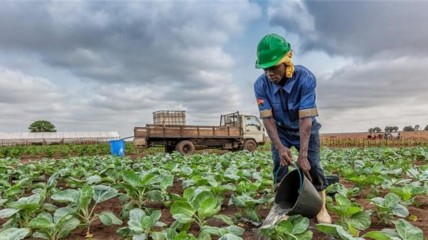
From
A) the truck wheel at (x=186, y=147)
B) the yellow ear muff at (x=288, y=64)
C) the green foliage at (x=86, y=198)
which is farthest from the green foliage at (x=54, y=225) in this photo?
the truck wheel at (x=186, y=147)

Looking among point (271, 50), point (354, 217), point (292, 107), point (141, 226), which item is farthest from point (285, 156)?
point (141, 226)

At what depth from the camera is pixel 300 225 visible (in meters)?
2.17

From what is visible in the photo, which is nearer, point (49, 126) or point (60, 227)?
point (60, 227)

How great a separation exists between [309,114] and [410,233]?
1.05 meters

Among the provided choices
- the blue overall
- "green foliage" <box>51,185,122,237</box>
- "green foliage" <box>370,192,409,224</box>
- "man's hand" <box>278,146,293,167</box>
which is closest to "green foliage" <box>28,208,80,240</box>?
Result: "green foliage" <box>51,185,122,237</box>

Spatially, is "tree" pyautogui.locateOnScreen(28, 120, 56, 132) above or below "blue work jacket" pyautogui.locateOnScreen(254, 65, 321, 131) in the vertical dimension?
above

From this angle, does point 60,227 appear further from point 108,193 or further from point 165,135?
point 165,135

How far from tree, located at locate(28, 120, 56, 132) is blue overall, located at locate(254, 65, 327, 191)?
69993 mm

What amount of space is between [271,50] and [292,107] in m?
0.53

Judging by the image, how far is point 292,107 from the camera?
2797 millimetres

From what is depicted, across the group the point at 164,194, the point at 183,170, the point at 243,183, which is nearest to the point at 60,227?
the point at 164,194

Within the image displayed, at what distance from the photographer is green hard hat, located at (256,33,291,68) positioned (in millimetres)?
2557

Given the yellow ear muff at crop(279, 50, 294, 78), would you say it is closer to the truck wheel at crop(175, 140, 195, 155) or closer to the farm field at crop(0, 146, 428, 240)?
the farm field at crop(0, 146, 428, 240)

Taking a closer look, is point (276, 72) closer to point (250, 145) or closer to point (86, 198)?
point (86, 198)
